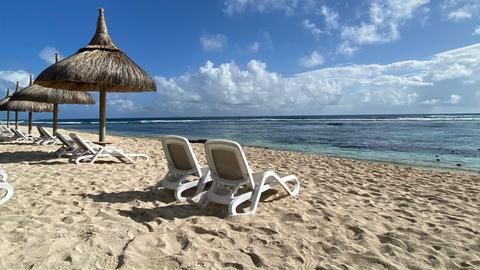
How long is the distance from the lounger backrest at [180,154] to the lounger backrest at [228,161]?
17.5 inches

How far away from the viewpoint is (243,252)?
281 centimetres

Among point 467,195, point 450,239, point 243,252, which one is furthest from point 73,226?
point 467,195

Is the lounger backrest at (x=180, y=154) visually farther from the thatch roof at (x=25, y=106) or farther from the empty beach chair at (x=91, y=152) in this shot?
the thatch roof at (x=25, y=106)

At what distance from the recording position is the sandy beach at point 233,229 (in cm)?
266

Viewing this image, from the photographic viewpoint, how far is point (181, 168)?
15.4 ft

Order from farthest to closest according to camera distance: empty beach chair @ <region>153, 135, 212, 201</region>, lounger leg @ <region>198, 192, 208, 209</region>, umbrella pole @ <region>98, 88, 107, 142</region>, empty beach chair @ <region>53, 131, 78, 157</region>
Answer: umbrella pole @ <region>98, 88, 107, 142</region>, empty beach chair @ <region>53, 131, 78, 157</region>, empty beach chair @ <region>153, 135, 212, 201</region>, lounger leg @ <region>198, 192, 208, 209</region>

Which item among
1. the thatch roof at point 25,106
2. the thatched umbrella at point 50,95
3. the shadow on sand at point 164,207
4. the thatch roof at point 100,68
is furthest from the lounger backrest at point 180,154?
Result: the thatch roof at point 25,106

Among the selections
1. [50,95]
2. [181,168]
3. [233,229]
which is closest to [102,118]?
[50,95]

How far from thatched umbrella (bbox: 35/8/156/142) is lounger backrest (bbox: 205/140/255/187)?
4527 millimetres

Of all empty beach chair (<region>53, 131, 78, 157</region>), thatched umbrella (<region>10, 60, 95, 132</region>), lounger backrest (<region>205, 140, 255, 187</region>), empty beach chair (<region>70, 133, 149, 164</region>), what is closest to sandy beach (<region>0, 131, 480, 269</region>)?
lounger backrest (<region>205, 140, 255, 187</region>)

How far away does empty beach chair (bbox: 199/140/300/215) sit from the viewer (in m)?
3.74

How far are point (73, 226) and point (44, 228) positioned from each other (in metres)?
0.24

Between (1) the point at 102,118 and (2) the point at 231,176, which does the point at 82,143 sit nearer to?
(1) the point at 102,118

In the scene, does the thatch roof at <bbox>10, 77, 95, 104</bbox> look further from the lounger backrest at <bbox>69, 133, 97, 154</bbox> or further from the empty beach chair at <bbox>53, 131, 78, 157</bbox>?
the lounger backrest at <bbox>69, 133, 97, 154</bbox>
